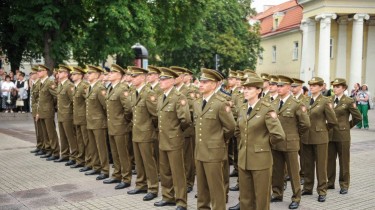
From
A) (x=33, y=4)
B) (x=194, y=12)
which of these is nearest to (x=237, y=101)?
(x=33, y=4)

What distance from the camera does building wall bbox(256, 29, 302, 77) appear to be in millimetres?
44584

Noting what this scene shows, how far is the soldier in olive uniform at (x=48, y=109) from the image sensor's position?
11.3 m

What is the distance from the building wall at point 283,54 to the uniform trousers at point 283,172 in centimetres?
3755

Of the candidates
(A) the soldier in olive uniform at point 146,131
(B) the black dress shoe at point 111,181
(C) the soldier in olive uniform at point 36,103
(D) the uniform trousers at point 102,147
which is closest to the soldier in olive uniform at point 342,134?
(A) the soldier in olive uniform at point 146,131

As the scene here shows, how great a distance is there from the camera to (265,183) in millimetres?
6000

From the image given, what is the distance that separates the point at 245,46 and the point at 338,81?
3330 centimetres

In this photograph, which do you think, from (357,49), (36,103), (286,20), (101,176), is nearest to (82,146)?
(101,176)

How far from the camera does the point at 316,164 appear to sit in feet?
27.0

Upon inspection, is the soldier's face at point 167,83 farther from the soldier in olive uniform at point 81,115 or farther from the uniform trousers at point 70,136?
the uniform trousers at point 70,136

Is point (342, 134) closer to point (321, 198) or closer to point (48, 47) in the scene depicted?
point (321, 198)

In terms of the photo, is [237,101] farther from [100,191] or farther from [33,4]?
[33,4]

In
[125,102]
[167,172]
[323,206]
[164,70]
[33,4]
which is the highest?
[33,4]

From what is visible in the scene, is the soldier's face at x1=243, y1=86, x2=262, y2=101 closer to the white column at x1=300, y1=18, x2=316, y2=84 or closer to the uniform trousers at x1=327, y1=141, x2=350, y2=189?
the uniform trousers at x1=327, y1=141, x2=350, y2=189

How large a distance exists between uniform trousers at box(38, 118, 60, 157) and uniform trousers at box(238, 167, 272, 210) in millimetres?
6626
